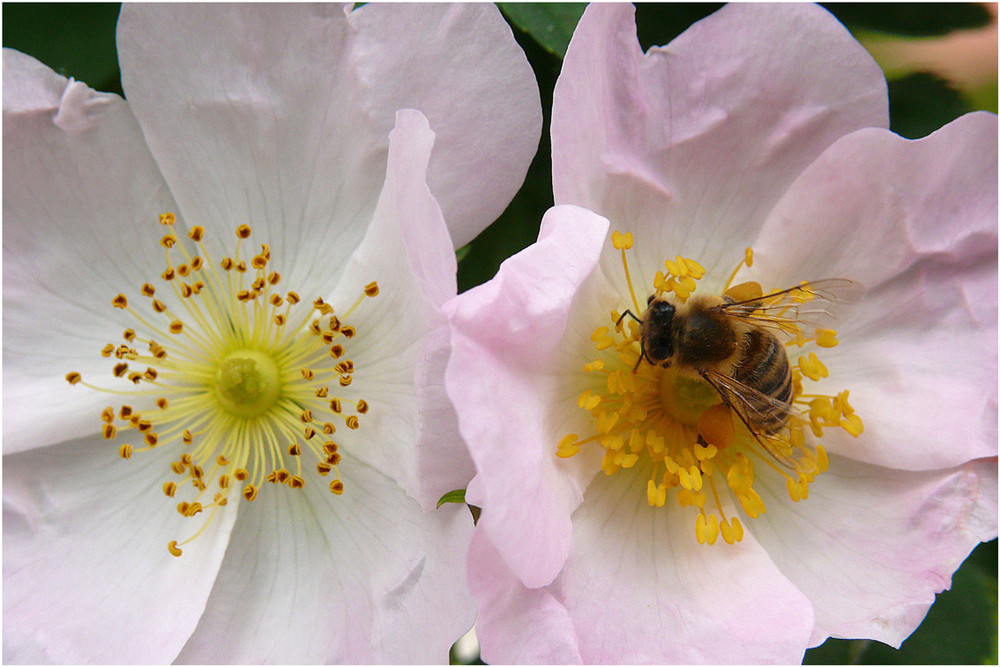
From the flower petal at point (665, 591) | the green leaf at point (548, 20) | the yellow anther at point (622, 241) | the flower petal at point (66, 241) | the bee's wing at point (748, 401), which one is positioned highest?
the flower petal at point (66, 241)

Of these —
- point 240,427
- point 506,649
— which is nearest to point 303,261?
point 240,427

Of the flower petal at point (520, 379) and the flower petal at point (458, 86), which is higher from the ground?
the flower petal at point (458, 86)

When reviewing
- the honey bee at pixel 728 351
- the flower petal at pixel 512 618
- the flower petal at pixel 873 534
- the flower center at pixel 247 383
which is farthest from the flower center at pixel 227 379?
the flower petal at pixel 873 534

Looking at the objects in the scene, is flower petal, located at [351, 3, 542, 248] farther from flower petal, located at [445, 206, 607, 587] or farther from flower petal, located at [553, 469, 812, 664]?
flower petal, located at [553, 469, 812, 664]

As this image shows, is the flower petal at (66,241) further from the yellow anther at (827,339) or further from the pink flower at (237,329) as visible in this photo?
the yellow anther at (827,339)

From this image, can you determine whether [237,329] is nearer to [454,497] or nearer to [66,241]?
[66,241]

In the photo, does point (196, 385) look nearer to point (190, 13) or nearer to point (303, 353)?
point (303, 353)

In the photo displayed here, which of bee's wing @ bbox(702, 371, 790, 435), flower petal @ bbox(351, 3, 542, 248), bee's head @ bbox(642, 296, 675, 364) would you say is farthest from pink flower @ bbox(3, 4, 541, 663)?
bee's wing @ bbox(702, 371, 790, 435)

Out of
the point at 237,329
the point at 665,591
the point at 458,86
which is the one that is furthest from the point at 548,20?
the point at 665,591
